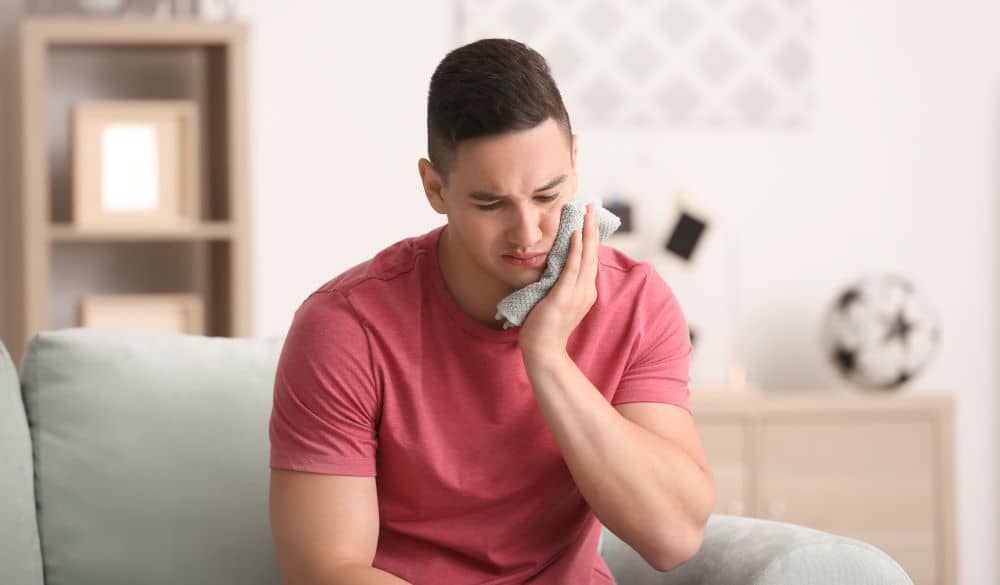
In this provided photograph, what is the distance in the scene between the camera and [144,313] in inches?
121

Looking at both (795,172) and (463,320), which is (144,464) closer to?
(463,320)

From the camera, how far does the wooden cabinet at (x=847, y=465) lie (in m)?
3.28

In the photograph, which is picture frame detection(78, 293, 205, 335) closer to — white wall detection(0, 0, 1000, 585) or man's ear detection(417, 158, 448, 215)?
white wall detection(0, 0, 1000, 585)

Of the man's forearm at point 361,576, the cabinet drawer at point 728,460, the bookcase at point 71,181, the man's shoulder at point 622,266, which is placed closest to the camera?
the man's forearm at point 361,576

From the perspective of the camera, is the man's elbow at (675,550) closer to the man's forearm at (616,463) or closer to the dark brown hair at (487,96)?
the man's forearm at (616,463)

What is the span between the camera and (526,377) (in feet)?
5.46

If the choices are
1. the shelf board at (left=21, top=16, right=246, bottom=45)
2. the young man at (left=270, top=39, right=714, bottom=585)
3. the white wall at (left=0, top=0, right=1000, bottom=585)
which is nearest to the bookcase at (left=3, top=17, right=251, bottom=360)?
the shelf board at (left=21, top=16, right=246, bottom=45)

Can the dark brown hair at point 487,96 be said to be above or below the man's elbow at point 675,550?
above

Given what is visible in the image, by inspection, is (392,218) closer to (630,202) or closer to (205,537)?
(630,202)

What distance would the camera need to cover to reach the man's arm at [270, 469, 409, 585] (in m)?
1.52

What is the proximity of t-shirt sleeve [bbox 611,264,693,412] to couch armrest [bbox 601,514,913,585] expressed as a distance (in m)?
0.18

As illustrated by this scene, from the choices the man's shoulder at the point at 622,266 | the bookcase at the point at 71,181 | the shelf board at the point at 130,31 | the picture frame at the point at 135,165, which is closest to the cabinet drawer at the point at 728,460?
the bookcase at the point at 71,181

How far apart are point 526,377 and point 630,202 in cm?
199

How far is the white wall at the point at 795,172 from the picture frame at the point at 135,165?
0.35 meters
